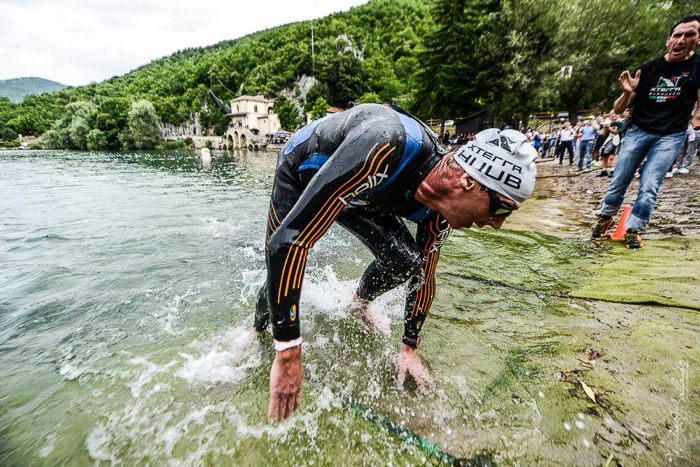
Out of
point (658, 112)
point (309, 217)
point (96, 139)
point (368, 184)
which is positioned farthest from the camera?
point (96, 139)

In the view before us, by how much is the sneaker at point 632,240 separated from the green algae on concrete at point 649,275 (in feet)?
0.27

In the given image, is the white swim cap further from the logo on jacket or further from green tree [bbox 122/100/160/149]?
green tree [bbox 122/100/160/149]

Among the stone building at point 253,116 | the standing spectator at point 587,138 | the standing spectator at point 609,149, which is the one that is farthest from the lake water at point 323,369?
the stone building at point 253,116

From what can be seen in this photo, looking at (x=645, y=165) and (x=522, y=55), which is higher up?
(x=522, y=55)

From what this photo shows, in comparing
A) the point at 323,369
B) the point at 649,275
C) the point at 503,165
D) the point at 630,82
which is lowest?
the point at 323,369

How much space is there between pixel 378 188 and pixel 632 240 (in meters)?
4.16

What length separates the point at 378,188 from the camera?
199cm

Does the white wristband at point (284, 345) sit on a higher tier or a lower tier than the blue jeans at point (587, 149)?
lower

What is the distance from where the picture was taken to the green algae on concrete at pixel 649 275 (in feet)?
9.39

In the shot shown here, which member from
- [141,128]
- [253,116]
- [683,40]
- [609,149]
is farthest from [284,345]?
[253,116]

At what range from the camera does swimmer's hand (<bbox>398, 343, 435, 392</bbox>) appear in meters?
2.23

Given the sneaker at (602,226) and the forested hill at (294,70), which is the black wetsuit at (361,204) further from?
the forested hill at (294,70)

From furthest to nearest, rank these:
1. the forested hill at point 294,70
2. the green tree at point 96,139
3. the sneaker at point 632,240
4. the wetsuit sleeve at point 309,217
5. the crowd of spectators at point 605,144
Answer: the forested hill at point 294,70
the green tree at point 96,139
the crowd of spectators at point 605,144
the sneaker at point 632,240
the wetsuit sleeve at point 309,217

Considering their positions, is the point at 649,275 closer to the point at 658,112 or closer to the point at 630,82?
the point at 658,112
